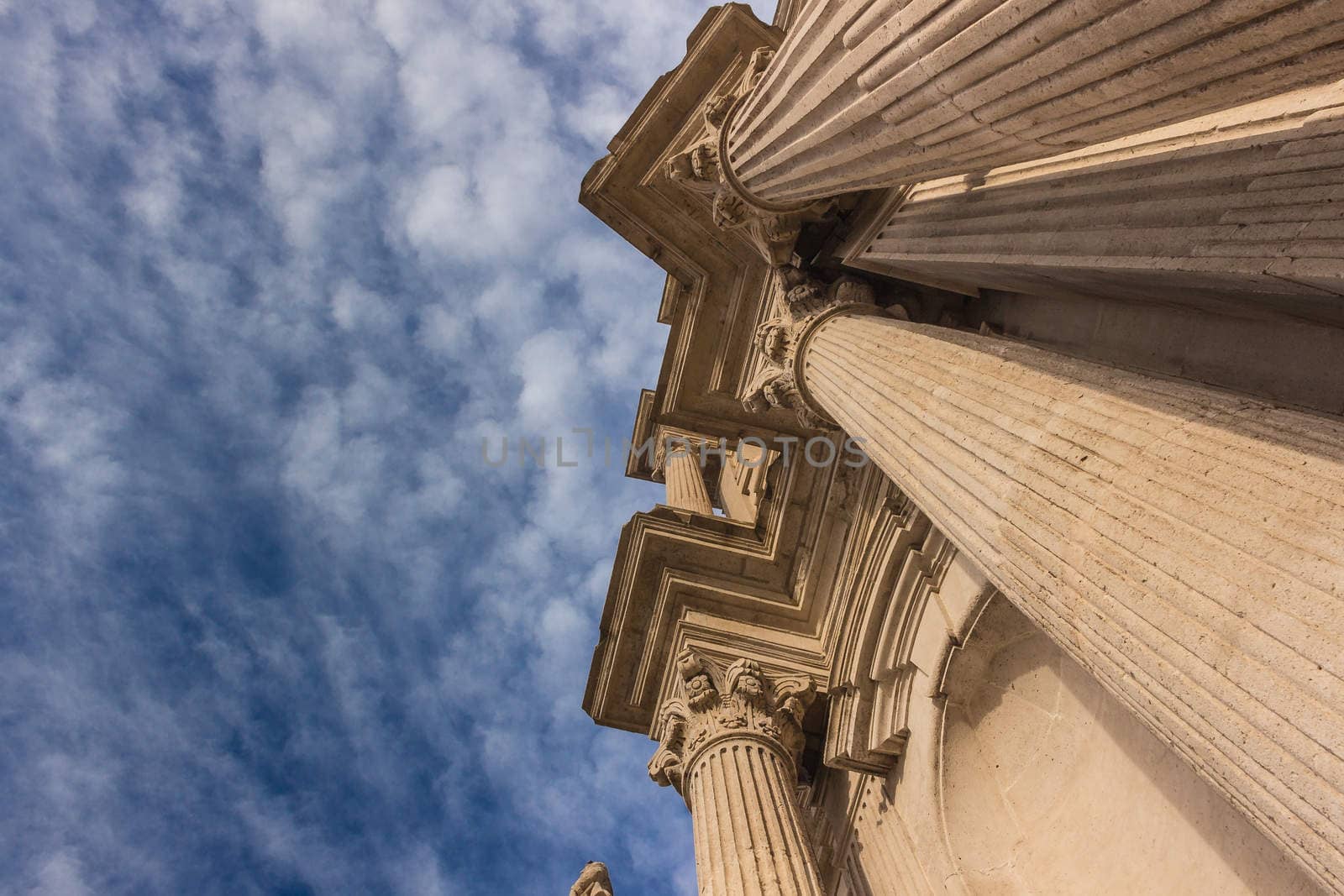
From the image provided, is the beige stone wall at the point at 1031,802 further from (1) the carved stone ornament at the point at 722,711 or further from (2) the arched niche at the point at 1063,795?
(1) the carved stone ornament at the point at 722,711

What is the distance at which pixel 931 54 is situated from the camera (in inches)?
215

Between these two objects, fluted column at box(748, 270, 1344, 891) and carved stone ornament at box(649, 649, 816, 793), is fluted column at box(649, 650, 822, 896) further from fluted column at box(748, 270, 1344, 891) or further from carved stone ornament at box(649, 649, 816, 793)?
fluted column at box(748, 270, 1344, 891)

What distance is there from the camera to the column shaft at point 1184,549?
308 centimetres

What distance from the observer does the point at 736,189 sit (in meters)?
11.4

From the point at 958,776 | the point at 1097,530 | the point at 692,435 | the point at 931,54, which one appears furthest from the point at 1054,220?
the point at 692,435

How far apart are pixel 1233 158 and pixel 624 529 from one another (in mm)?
8688

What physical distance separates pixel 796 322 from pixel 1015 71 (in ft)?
20.8

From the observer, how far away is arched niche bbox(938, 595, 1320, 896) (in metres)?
6.81

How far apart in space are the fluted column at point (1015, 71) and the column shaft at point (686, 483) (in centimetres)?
898

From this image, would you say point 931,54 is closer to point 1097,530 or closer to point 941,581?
point 1097,530

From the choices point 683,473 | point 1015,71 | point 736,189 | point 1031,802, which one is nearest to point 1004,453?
point 1015,71

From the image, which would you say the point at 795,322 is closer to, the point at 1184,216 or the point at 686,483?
the point at 1184,216

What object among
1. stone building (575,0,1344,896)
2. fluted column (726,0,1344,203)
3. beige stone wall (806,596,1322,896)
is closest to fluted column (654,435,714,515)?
stone building (575,0,1344,896)

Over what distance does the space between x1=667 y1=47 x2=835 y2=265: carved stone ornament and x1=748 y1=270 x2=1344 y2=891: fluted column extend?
18.3 feet
